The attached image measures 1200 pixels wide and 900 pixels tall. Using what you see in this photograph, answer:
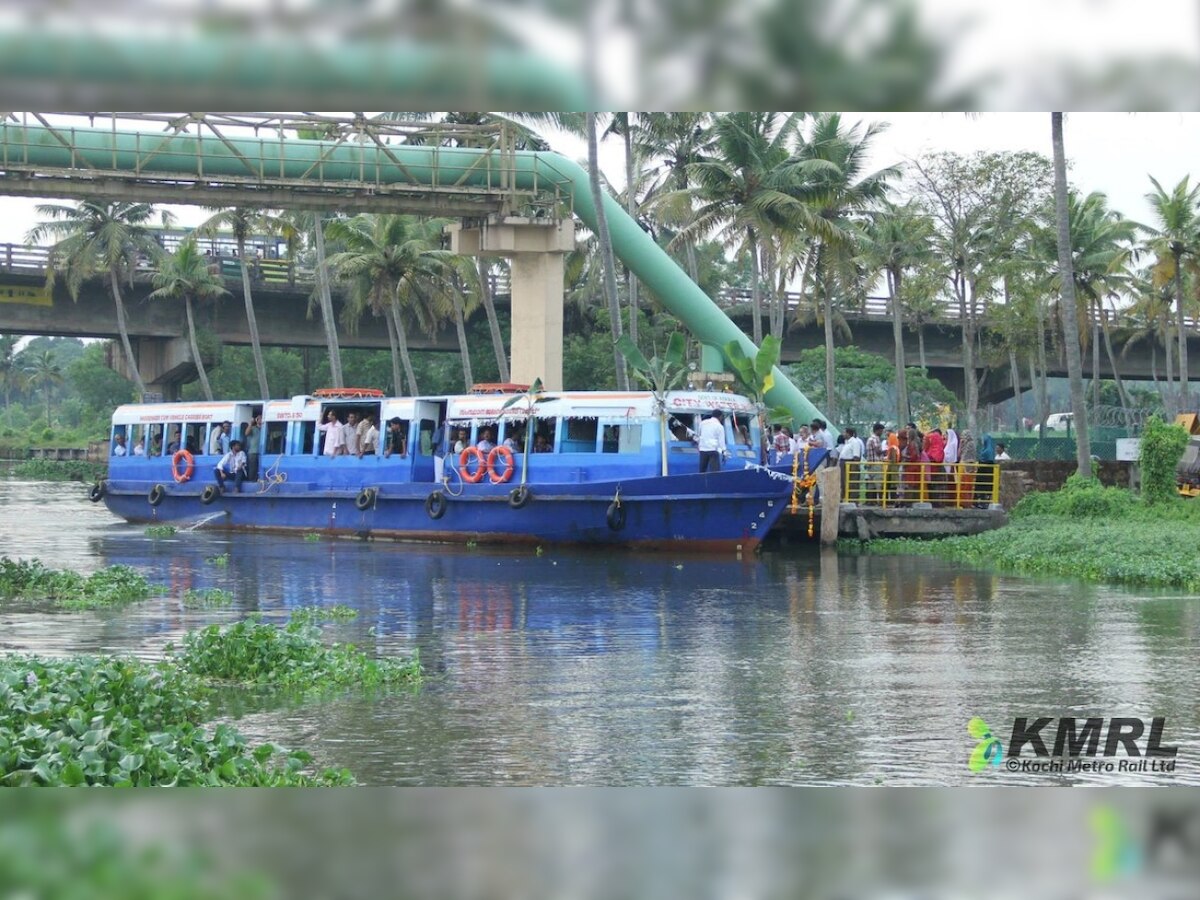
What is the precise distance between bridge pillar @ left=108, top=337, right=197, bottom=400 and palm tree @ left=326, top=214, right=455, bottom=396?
6.10 metres

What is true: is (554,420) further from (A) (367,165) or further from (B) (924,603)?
(B) (924,603)

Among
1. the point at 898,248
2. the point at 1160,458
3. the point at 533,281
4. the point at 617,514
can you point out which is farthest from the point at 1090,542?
the point at 898,248

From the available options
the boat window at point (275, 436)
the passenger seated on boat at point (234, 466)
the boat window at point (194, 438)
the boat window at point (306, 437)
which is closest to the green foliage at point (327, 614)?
the boat window at point (306, 437)

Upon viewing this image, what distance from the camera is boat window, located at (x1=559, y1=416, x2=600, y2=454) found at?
77.9 ft

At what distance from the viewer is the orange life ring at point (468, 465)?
80.4 ft

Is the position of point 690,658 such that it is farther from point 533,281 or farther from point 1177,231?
point 1177,231

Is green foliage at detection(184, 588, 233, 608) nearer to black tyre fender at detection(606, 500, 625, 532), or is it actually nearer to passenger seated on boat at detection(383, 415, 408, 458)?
black tyre fender at detection(606, 500, 625, 532)

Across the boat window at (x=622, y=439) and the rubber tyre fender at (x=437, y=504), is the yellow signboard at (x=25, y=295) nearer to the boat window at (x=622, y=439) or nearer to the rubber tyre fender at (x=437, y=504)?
the rubber tyre fender at (x=437, y=504)

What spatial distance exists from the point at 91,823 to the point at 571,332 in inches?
1711

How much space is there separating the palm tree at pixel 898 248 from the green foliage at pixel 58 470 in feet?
104

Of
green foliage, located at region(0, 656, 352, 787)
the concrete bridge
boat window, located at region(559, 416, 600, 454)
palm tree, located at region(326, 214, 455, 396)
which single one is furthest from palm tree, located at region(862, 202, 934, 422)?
green foliage, located at region(0, 656, 352, 787)

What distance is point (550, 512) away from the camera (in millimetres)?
23484

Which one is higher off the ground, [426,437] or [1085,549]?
[426,437]

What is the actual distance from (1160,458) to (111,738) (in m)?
20.7
